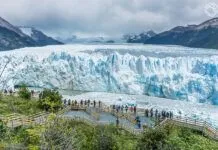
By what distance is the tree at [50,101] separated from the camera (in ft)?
90.8

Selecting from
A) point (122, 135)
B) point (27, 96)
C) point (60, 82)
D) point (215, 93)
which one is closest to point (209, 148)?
point (122, 135)

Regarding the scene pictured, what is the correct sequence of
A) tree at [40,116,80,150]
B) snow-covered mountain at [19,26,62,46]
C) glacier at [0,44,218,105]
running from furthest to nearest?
snow-covered mountain at [19,26,62,46], glacier at [0,44,218,105], tree at [40,116,80,150]

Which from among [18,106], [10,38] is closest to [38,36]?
[10,38]

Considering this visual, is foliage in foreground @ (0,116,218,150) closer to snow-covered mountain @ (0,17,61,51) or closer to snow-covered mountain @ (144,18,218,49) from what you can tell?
snow-covered mountain @ (144,18,218,49)

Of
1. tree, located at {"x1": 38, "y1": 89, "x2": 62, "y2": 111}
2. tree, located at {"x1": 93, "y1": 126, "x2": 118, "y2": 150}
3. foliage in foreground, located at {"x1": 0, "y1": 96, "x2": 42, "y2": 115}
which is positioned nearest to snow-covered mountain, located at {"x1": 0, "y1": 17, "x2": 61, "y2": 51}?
foliage in foreground, located at {"x1": 0, "y1": 96, "x2": 42, "y2": 115}

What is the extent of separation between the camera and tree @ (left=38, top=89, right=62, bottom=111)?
90.8 ft

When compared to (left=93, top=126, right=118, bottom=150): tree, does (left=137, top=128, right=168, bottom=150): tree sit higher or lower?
higher

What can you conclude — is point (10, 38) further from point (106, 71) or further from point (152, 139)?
point (152, 139)

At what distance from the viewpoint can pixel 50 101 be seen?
92.6 feet

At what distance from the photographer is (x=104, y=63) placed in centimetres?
4897

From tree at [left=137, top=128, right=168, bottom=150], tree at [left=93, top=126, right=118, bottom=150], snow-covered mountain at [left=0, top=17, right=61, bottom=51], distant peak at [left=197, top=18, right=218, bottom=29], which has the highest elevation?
distant peak at [left=197, top=18, right=218, bottom=29]

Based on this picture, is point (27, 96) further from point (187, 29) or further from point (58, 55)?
point (187, 29)

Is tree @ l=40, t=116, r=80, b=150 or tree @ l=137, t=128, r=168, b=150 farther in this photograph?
tree @ l=137, t=128, r=168, b=150

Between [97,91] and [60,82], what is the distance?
4.27 m
